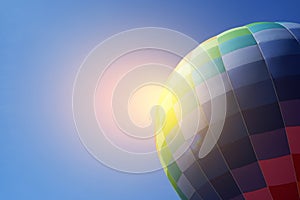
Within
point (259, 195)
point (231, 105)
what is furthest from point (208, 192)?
point (231, 105)

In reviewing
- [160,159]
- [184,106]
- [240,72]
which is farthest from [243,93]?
[160,159]

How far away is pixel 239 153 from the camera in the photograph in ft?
37.9

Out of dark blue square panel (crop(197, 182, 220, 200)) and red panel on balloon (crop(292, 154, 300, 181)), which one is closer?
red panel on balloon (crop(292, 154, 300, 181))

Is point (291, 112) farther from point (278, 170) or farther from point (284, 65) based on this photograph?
point (278, 170)

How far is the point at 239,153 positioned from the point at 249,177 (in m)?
0.64

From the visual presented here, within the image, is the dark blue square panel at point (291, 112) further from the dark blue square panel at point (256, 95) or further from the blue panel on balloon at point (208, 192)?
the blue panel on balloon at point (208, 192)

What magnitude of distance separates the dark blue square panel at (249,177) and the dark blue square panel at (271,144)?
1.11 feet

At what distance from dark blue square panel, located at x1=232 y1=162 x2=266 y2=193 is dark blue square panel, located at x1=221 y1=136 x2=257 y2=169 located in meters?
0.13

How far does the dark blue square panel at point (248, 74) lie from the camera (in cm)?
1196

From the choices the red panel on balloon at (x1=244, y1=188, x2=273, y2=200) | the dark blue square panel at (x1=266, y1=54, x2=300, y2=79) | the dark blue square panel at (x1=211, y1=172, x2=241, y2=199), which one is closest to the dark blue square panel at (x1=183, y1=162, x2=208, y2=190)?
the dark blue square panel at (x1=211, y1=172, x2=241, y2=199)

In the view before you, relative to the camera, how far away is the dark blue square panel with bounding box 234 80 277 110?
1163 cm

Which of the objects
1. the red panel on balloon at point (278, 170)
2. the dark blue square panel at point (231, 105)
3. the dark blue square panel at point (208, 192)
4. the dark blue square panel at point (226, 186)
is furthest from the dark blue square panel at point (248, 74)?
the dark blue square panel at point (208, 192)

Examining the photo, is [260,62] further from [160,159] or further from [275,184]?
[160,159]

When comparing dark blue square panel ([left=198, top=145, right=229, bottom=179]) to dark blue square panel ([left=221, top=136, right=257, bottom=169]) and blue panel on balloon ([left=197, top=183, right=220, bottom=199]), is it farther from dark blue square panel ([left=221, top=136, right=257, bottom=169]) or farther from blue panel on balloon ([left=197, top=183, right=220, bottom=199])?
blue panel on balloon ([left=197, top=183, right=220, bottom=199])
